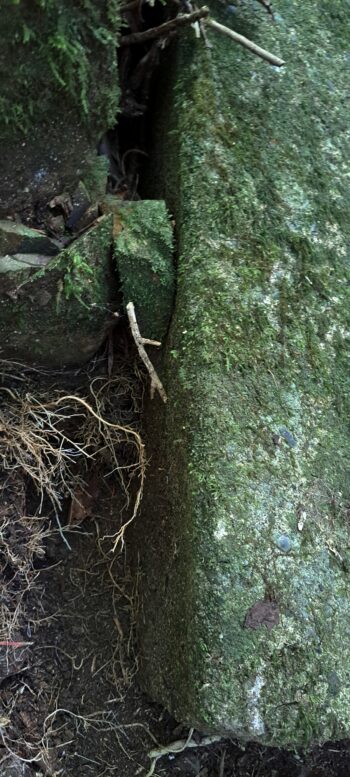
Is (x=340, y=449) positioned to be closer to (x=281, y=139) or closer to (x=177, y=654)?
(x=177, y=654)

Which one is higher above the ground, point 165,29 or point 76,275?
point 165,29

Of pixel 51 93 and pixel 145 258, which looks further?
pixel 145 258

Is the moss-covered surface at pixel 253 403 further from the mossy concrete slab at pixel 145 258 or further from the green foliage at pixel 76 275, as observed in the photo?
the green foliage at pixel 76 275

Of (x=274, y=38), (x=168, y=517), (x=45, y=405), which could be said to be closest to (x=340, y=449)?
(x=168, y=517)

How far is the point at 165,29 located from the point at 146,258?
1.60 feet

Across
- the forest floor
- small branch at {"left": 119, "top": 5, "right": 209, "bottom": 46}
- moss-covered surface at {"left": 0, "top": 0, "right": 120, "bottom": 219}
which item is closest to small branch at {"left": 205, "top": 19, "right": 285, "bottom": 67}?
small branch at {"left": 119, "top": 5, "right": 209, "bottom": 46}

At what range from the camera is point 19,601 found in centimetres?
136

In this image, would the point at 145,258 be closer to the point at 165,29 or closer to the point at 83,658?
the point at 165,29

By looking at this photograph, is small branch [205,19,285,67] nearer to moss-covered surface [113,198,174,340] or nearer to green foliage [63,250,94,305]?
moss-covered surface [113,198,174,340]

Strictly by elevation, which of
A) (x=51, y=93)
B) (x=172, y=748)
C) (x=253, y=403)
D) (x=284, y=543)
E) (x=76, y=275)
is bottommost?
(x=172, y=748)

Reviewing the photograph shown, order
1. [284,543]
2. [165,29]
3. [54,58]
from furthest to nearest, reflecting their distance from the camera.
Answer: [165,29] → [284,543] → [54,58]

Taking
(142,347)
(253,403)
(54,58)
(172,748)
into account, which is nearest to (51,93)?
(54,58)

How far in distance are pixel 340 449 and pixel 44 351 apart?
0.62m

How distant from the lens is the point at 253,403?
1262mm
